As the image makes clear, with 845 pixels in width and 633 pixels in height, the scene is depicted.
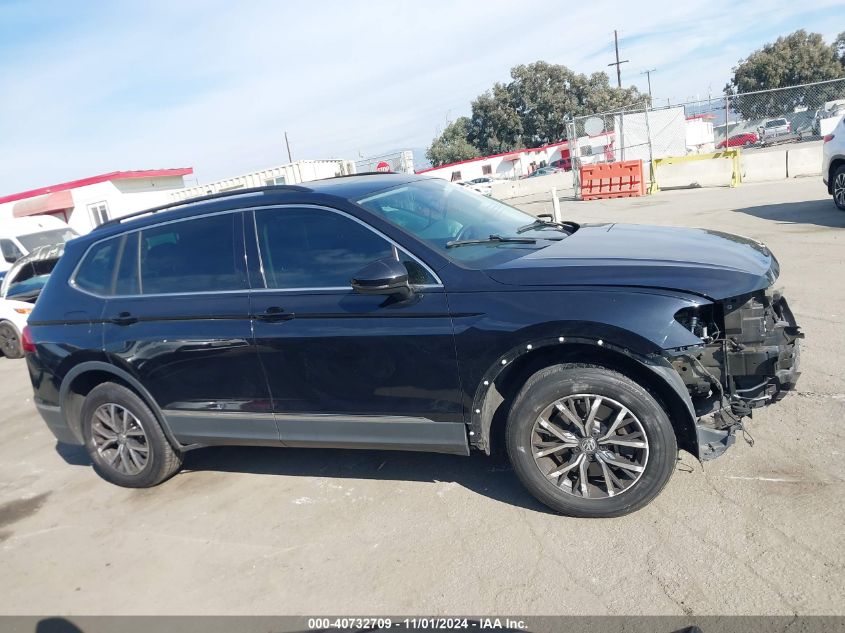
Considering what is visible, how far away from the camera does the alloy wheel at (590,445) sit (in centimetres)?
331

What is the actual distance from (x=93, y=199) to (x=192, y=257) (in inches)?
1231

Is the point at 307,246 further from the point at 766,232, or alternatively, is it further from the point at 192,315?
the point at 766,232

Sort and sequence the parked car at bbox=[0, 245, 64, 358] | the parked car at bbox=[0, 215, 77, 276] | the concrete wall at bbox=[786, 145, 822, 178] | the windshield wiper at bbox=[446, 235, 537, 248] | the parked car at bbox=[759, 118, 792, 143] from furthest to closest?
1. the parked car at bbox=[759, 118, 792, 143]
2. the concrete wall at bbox=[786, 145, 822, 178]
3. the parked car at bbox=[0, 215, 77, 276]
4. the parked car at bbox=[0, 245, 64, 358]
5. the windshield wiper at bbox=[446, 235, 537, 248]

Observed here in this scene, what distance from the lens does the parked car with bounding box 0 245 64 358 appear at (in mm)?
10156

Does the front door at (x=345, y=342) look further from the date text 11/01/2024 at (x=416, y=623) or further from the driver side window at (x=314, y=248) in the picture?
the date text 11/01/2024 at (x=416, y=623)

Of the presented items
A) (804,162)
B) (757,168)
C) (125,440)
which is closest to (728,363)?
(125,440)

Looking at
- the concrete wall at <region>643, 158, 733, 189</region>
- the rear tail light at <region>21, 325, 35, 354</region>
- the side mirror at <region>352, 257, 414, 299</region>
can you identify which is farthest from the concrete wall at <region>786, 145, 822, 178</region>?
the rear tail light at <region>21, 325, 35, 354</region>

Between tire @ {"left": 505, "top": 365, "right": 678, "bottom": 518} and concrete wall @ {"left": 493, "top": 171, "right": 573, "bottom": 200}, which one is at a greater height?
tire @ {"left": 505, "top": 365, "right": 678, "bottom": 518}

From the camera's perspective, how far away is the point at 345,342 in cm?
371

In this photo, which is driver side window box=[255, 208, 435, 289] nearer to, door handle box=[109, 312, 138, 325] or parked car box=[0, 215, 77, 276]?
door handle box=[109, 312, 138, 325]

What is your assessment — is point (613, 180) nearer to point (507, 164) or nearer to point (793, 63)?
point (507, 164)

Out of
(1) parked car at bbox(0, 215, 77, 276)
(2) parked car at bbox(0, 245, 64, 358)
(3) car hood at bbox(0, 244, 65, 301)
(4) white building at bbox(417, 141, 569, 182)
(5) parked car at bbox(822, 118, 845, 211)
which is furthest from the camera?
(4) white building at bbox(417, 141, 569, 182)

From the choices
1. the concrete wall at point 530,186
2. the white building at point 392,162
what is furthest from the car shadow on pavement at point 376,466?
the concrete wall at point 530,186

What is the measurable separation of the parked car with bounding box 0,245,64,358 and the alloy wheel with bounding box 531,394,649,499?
9.36 metres
